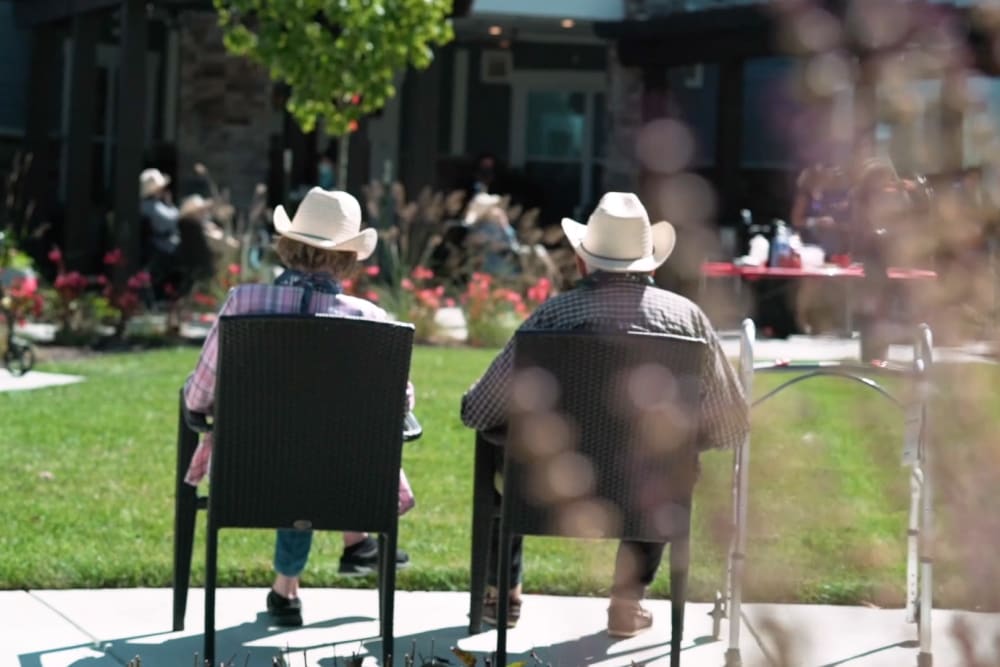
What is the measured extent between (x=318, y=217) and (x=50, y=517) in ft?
7.82

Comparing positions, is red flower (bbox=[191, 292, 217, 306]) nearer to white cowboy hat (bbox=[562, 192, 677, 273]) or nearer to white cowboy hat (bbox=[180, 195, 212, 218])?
white cowboy hat (bbox=[180, 195, 212, 218])

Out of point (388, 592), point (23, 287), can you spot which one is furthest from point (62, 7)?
point (388, 592)

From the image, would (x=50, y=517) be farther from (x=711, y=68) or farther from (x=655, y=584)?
(x=711, y=68)

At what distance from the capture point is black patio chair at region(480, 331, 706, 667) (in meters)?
4.94

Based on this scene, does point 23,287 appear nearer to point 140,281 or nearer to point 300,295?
point 140,281

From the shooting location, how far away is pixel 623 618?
566 cm

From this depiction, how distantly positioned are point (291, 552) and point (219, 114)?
16.4 m

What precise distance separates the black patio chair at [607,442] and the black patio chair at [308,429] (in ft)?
1.12

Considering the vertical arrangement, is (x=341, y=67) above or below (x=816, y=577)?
above

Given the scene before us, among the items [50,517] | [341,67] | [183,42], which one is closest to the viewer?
[50,517]

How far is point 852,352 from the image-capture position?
49.4 feet

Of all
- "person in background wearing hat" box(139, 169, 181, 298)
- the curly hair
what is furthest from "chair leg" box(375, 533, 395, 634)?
"person in background wearing hat" box(139, 169, 181, 298)

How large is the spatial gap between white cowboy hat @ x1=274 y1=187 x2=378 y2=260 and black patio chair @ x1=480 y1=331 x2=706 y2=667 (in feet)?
2.77

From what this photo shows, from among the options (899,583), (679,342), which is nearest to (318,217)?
(679,342)
